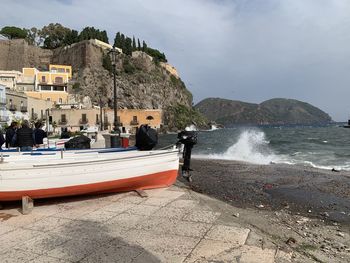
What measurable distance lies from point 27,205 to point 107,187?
1851 millimetres

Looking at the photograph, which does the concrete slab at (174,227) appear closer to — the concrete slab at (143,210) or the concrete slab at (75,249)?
the concrete slab at (143,210)

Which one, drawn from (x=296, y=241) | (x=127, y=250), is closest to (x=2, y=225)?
(x=127, y=250)

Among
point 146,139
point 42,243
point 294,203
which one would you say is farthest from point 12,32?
point 42,243

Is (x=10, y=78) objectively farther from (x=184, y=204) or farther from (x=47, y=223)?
(x=184, y=204)

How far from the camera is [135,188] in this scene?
29.5 feet

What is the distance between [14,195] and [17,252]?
2422mm

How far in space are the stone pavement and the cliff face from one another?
259ft

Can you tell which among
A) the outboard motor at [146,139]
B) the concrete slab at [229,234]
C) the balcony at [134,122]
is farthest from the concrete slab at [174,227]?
the balcony at [134,122]

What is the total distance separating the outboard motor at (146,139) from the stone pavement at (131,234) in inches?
74.4

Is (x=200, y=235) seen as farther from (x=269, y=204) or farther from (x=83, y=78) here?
(x=83, y=78)

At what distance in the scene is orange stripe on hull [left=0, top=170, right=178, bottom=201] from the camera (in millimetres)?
7336

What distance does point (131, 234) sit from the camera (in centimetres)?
580

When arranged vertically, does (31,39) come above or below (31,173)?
above

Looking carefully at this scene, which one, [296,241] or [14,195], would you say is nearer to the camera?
[296,241]
